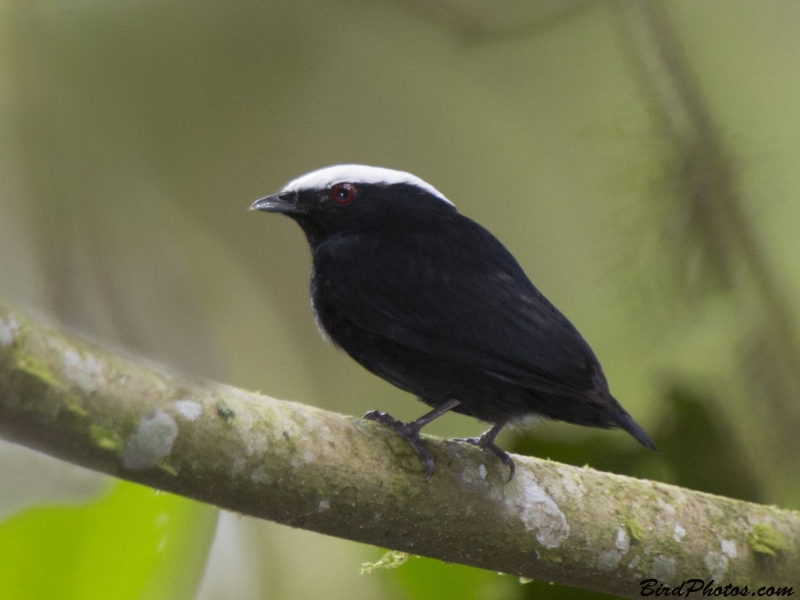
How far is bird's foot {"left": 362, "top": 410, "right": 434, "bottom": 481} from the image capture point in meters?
1.54

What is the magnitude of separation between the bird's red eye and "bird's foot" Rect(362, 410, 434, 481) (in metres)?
0.74

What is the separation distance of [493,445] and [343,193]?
814mm

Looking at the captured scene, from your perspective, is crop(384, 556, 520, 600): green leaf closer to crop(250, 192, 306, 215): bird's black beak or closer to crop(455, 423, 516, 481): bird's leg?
crop(455, 423, 516, 481): bird's leg

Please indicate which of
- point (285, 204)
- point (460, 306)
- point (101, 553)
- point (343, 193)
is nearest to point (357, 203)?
point (343, 193)

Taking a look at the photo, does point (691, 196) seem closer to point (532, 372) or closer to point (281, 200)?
point (532, 372)

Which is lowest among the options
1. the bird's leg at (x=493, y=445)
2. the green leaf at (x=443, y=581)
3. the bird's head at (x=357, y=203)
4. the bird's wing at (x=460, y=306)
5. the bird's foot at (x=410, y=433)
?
the green leaf at (x=443, y=581)

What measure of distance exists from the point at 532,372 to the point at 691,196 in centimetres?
58

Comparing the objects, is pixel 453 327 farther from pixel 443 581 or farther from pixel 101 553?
pixel 101 553

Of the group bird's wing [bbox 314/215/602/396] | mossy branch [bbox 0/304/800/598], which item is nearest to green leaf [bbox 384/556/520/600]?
mossy branch [bbox 0/304/800/598]

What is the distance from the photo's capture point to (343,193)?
2180 mm

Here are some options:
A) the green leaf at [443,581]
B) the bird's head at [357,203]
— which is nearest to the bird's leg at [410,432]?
the green leaf at [443,581]

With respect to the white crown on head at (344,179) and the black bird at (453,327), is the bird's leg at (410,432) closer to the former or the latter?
the black bird at (453,327)

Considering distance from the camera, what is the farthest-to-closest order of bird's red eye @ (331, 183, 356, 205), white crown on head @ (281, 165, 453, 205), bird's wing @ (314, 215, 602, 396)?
bird's red eye @ (331, 183, 356, 205)
white crown on head @ (281, 165, 453, 205)
bird's wing @ (314, 215, 602, 396)

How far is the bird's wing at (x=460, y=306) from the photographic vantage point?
5.42ft
